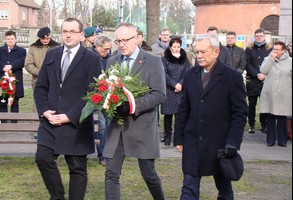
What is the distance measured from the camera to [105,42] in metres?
10.5

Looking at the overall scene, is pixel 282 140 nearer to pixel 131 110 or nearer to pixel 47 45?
pixel 47 45

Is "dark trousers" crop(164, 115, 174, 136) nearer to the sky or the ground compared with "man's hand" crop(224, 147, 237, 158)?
nearer to the ground

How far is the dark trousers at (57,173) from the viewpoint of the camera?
728cm

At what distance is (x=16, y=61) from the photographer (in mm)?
13047

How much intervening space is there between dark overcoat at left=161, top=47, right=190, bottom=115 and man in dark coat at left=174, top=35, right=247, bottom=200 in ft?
17.9

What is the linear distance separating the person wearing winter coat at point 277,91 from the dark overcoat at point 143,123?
5.43 meters

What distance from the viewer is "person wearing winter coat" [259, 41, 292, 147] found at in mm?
12359

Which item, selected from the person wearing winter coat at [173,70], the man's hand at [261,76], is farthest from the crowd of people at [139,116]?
the man's hand at [261,76]

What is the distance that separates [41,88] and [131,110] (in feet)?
3.78

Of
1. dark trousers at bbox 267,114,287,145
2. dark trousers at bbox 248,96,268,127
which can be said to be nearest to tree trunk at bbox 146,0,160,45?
dark trousers at bbox 248,96,268,127

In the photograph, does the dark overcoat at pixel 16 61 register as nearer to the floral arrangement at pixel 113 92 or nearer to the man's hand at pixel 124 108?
the floral arrangement at pixel 113 92

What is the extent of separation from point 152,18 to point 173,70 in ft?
38.7

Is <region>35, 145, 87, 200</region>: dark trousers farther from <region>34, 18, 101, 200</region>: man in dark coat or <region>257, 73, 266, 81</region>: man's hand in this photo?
<region>257, 73, 266, 81</region>: man's hand

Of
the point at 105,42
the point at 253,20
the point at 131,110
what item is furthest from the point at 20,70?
the point at 253,20
